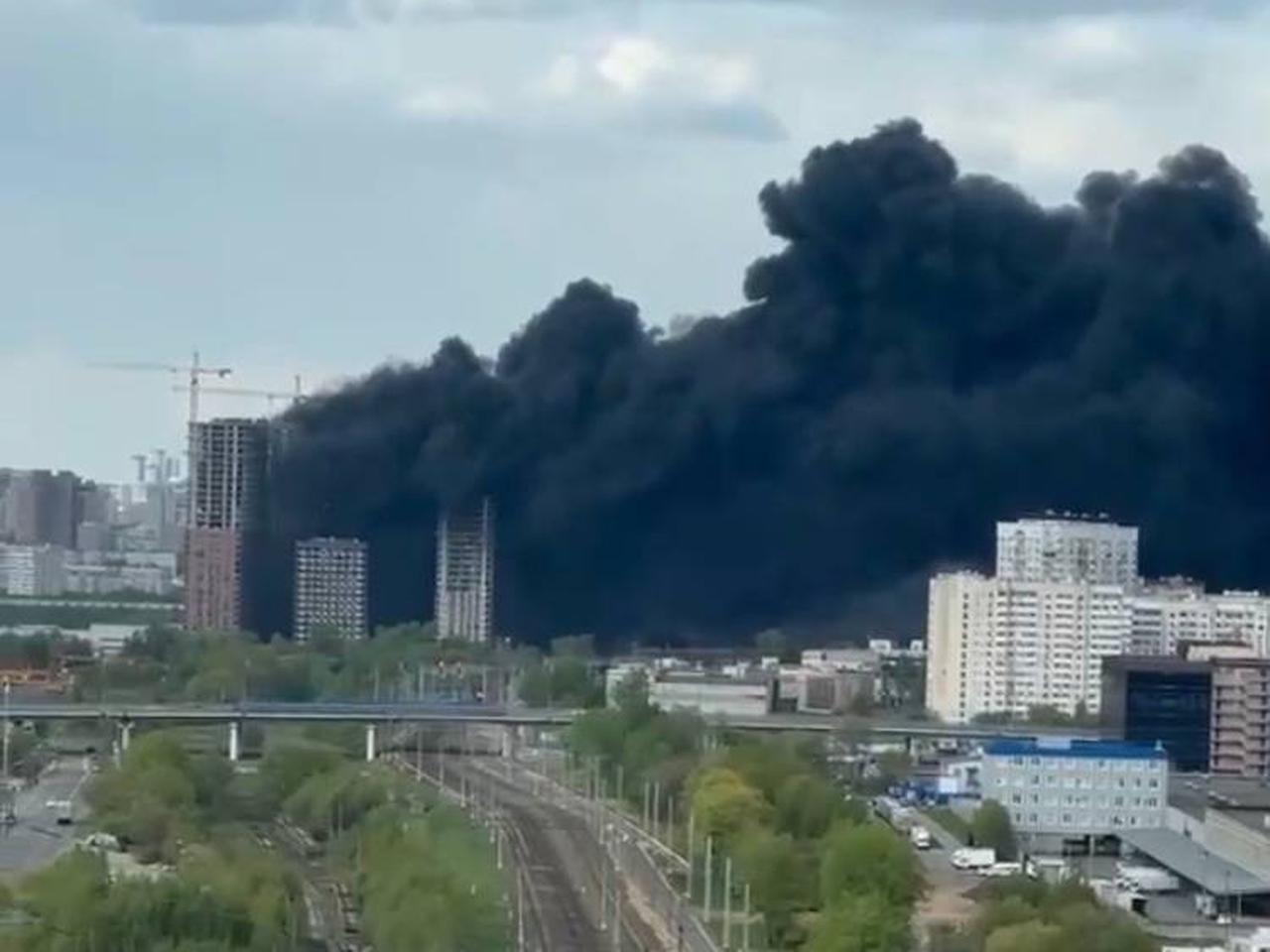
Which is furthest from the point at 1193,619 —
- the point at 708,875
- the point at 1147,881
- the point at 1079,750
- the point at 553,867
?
the point at 708,875

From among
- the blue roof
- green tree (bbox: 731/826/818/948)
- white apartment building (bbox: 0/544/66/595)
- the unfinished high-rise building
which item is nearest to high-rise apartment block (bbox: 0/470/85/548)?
white apartment building (bbox: 0/544/66/595)

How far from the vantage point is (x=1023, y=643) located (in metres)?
34.1

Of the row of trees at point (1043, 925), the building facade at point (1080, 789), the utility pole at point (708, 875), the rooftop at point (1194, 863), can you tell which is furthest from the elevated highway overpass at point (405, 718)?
the row of trees at point (1043, 925)

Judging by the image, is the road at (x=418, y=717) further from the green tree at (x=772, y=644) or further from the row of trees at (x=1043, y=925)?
the row of trees at (x=1043, y=925)

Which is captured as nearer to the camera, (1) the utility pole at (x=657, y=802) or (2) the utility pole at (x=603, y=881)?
(2) the utility pole at (x=603, y=881)

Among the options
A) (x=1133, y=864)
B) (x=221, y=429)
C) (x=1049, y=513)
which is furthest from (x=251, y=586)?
(x=1133, y=864)

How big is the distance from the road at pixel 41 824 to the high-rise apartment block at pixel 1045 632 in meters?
6.97

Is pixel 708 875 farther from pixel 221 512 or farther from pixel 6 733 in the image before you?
pixel 221 512

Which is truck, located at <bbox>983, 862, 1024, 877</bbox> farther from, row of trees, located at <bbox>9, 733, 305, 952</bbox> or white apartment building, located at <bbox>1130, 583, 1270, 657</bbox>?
white apartment building, located at <bbox>1130, 583, 1270, 657</bbox>

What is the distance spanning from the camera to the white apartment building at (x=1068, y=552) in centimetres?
3478

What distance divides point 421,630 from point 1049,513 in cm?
492

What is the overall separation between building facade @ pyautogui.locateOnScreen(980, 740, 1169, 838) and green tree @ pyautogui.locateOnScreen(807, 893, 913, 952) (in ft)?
23.9

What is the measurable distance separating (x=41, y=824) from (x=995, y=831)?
15.8 ft

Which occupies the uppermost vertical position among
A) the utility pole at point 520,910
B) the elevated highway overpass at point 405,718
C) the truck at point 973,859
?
the elevated highway overpass at point 405,718
